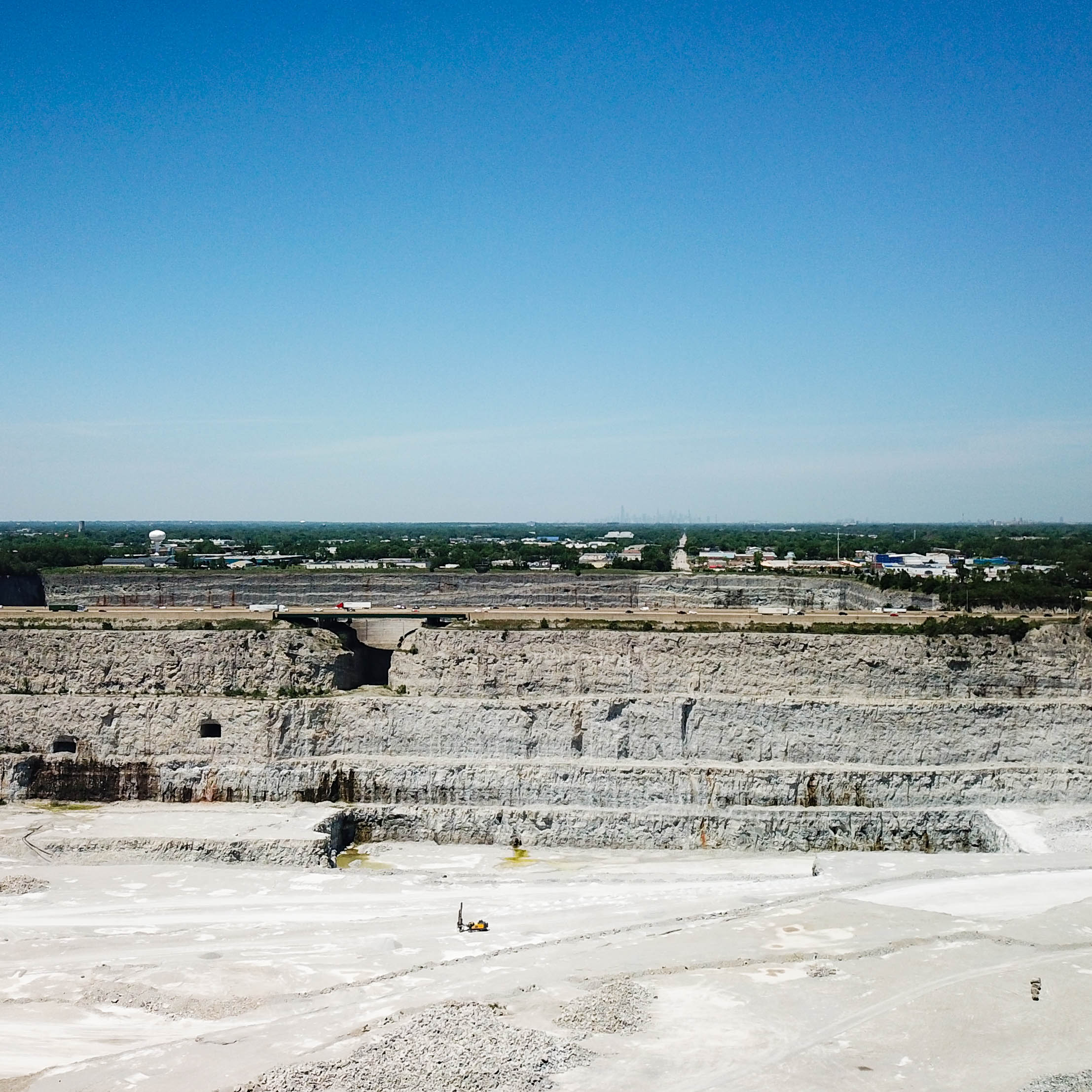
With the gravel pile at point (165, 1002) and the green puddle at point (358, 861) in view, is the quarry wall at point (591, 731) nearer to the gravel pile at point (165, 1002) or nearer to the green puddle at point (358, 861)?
the green puddle at point (358, 861)

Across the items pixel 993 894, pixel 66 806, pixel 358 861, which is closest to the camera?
pixel 993 894

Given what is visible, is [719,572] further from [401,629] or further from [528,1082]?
[528,1082]

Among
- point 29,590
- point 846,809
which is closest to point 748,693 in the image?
point 846,809

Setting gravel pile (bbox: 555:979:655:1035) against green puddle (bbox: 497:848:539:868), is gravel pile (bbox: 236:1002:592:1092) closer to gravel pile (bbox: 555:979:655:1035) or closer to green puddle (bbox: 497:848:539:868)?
gravel pile (bbox: 555:979:655:1035)

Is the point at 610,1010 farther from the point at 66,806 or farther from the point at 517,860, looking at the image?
the point at 66,806

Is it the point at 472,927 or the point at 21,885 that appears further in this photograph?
the point at 21,885

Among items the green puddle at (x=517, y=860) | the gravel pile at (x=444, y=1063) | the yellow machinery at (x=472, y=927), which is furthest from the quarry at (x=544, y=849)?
the green puddle at (x=517, y=860)

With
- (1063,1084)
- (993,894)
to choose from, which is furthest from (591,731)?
(1063,1084)
